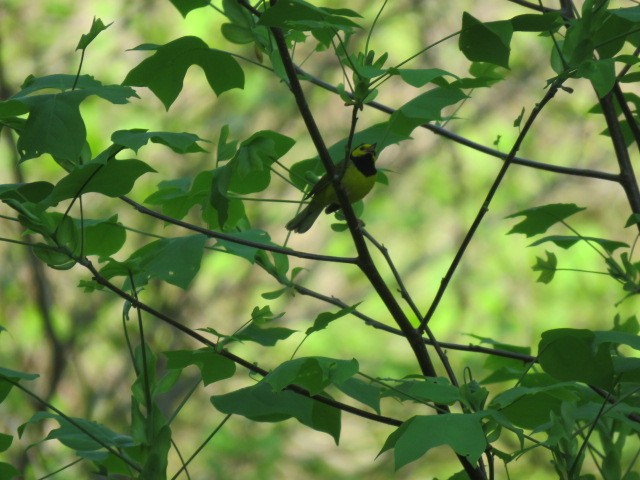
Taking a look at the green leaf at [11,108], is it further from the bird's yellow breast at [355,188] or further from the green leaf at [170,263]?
the bird's yellow breast at [355,188]

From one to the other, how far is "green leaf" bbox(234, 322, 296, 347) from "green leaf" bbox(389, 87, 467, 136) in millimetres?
375

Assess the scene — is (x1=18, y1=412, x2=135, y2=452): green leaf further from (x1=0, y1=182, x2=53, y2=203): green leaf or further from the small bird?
the small bird

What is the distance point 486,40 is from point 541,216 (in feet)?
2.04

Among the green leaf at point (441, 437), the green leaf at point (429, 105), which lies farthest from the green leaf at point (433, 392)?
the green leaf at point (429, 105)

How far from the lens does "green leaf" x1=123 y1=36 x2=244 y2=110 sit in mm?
1516

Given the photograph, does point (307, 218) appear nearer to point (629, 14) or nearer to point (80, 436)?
point (80, 436)

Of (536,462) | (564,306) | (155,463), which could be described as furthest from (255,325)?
(564,306)

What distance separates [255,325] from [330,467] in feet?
18.9

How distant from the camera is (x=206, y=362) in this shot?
1.47 meters

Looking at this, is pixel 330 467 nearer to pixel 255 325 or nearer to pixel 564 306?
pixel 564 306

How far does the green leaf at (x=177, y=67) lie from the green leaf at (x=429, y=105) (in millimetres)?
320

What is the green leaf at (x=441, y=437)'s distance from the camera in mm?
1142

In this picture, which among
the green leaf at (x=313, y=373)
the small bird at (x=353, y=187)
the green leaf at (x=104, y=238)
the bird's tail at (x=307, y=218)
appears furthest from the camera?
the bird's tail at (x=307, y=218)

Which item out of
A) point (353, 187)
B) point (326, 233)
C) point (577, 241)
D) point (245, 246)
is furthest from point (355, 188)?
point (326, 233)
